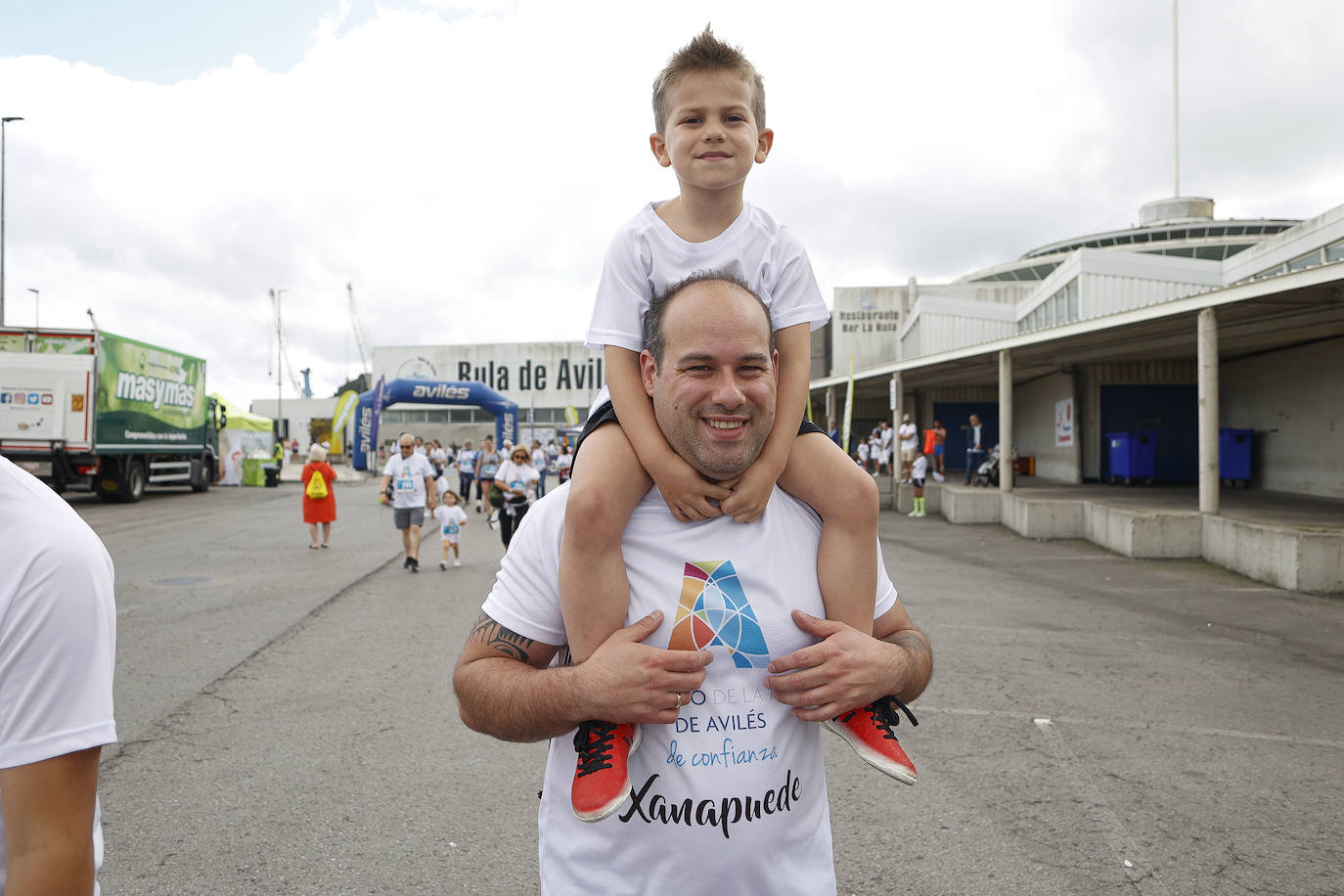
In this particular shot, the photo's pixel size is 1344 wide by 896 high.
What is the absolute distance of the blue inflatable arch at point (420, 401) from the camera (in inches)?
1382

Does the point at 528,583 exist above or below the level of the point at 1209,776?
above

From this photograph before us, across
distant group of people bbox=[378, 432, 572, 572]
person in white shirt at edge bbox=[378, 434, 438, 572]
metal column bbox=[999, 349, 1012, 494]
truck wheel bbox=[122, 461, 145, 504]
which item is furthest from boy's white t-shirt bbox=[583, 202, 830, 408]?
truck wheel bbox=[122, 461, 145, 504]

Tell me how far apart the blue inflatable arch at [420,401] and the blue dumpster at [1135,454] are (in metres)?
22.2

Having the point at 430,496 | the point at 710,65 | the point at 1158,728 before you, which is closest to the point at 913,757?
the point at 1158,728

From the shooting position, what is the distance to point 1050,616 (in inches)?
331

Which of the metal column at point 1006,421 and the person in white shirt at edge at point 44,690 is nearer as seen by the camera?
the person in white shirt at edge at point 44,690

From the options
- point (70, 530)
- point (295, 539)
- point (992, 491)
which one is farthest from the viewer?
point (992, 491)

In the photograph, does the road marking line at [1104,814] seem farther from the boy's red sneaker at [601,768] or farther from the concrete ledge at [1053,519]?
the concrete ledge at [1053,519]

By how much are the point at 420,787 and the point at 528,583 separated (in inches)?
112

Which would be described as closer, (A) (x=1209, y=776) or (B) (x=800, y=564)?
(B) (x=800, y=564)

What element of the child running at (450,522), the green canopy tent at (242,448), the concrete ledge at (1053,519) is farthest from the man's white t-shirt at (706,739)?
the green canopy tent at (242,448)

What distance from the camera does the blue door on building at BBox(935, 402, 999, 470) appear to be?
2952 centimetres

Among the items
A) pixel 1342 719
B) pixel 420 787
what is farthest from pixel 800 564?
pixel 1342 719

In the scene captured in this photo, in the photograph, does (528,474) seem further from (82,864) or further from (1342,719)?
(82,864)
